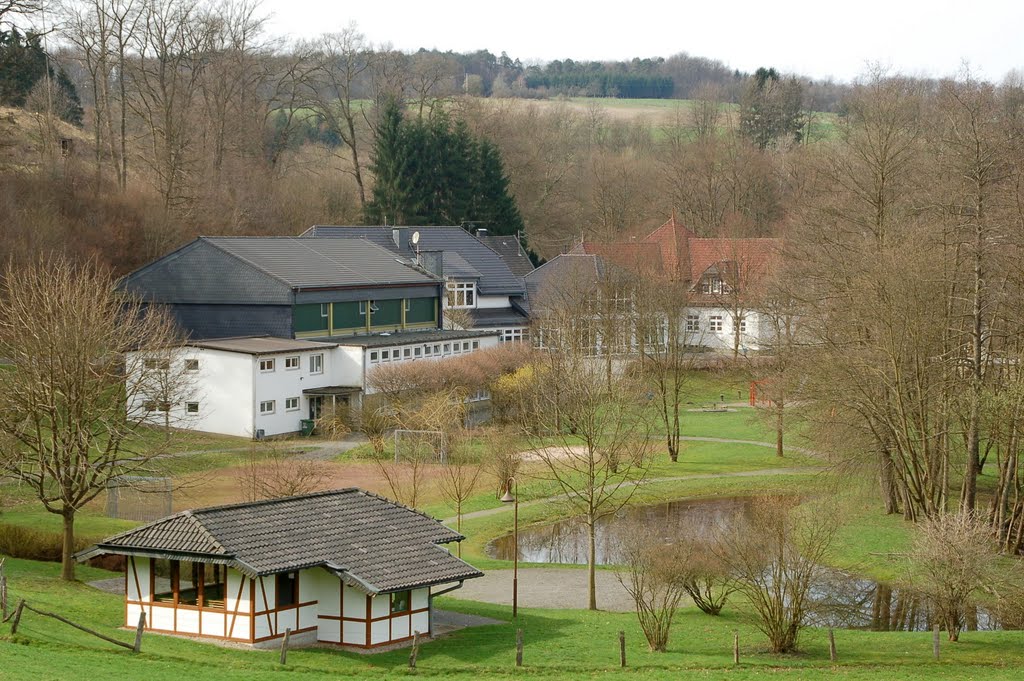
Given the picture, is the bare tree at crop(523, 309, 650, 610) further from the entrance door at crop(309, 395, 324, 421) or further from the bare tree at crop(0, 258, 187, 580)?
the bare tree at crop(0, 258, 187, 580)

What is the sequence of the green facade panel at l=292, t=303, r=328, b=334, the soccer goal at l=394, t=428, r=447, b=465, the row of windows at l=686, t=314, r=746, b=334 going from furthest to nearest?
the row of windows at l=686, t=314, r=746, b=334 < the green facade panel at l=292, t=303, r=328, b=334 < the soccer goal at l=394, t=428, r=447, b=465

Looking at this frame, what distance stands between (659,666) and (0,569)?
42.3 feet

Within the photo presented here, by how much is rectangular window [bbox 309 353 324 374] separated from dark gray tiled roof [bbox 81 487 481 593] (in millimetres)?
26172

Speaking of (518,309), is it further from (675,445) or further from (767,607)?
(767,607)

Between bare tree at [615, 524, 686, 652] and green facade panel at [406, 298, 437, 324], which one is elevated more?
green facade panel at [406, 298, 437, 324]

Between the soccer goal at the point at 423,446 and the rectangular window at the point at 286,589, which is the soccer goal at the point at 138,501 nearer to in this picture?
the soccer goal at the point at 423,446

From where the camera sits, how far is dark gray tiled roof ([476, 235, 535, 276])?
7606cm

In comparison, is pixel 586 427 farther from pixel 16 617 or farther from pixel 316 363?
pixel 316 363

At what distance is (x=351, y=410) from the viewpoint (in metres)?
53.8

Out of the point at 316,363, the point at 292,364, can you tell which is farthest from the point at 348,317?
the point at 292,364

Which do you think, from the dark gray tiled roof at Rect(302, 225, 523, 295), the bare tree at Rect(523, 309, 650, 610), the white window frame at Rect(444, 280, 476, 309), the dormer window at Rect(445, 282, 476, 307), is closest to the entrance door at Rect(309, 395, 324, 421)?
the bare tree at Rect(523, 309, 650, 610)

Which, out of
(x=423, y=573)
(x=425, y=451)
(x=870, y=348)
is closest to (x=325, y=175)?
(x=425, y=451)

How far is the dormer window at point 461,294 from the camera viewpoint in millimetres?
68250

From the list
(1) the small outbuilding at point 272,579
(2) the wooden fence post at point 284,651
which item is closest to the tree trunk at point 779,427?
(1) the small outbuilding at point 272,579
